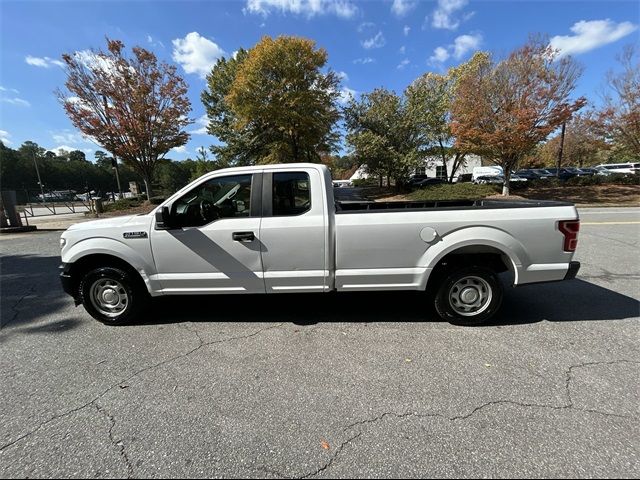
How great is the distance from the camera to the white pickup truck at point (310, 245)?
3535 mm

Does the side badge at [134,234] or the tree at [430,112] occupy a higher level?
the tree at [430,112]

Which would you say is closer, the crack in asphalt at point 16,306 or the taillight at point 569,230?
the taillight at point 569,230

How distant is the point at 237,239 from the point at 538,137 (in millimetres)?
20366

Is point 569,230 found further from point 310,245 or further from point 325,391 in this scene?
point 325,391

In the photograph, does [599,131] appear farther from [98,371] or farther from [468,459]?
[98,371]

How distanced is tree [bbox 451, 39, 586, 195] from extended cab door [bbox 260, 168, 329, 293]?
18.5m

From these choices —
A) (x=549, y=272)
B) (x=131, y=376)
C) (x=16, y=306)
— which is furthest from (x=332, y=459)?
(x=16, y=306)

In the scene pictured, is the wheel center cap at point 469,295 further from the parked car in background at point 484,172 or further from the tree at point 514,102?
the parked car in background at point 484,172

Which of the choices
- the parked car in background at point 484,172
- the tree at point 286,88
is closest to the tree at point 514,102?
the tree at point 286,88

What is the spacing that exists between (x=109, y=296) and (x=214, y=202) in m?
1.79

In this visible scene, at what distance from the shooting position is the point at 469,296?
148 inches

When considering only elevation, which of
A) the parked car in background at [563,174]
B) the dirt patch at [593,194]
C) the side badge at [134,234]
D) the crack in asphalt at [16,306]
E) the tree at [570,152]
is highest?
the tree at [570,152]

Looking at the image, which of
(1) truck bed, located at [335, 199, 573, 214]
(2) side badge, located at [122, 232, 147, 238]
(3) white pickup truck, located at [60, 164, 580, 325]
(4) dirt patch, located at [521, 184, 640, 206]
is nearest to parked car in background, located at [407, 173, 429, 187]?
(4) dirt patch, located at [521, 184, 640, 206]

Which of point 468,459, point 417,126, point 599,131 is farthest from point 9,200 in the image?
point 599,131
